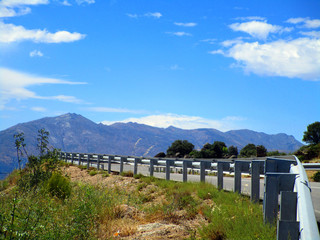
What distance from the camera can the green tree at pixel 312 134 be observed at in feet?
226

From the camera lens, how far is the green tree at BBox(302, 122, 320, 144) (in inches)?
2714

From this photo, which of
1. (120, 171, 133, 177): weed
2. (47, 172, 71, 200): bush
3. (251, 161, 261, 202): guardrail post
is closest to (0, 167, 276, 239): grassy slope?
(251, 161, 261, 202): guardrail post

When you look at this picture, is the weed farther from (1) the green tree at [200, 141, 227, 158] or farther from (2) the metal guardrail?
(1) the green tree at [200, 141, 227, 158]

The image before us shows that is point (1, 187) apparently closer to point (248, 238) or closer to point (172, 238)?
point (172, 238)

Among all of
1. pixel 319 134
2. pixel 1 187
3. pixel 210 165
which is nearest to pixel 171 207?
pixel 210 165

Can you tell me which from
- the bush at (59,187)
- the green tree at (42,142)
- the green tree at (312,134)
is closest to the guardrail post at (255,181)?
the bush at (59,187)

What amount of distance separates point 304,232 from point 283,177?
10.7 feet

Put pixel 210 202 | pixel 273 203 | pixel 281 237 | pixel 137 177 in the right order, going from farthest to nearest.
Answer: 1. pixel 137 177
2. pixel 210 202
3. pixel 273 203
4. pixel 281 237

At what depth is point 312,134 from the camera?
7006 cm

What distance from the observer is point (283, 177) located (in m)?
5.96

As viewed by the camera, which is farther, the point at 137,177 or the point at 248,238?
the point at 137,177

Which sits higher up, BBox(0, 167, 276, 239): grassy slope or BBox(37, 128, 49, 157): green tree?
BBox(37, 128, 49, 157): green tree

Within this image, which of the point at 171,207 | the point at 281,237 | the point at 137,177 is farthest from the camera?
the point at 137,177

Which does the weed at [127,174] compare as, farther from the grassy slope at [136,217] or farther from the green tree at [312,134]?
the green tree at [312,134]
